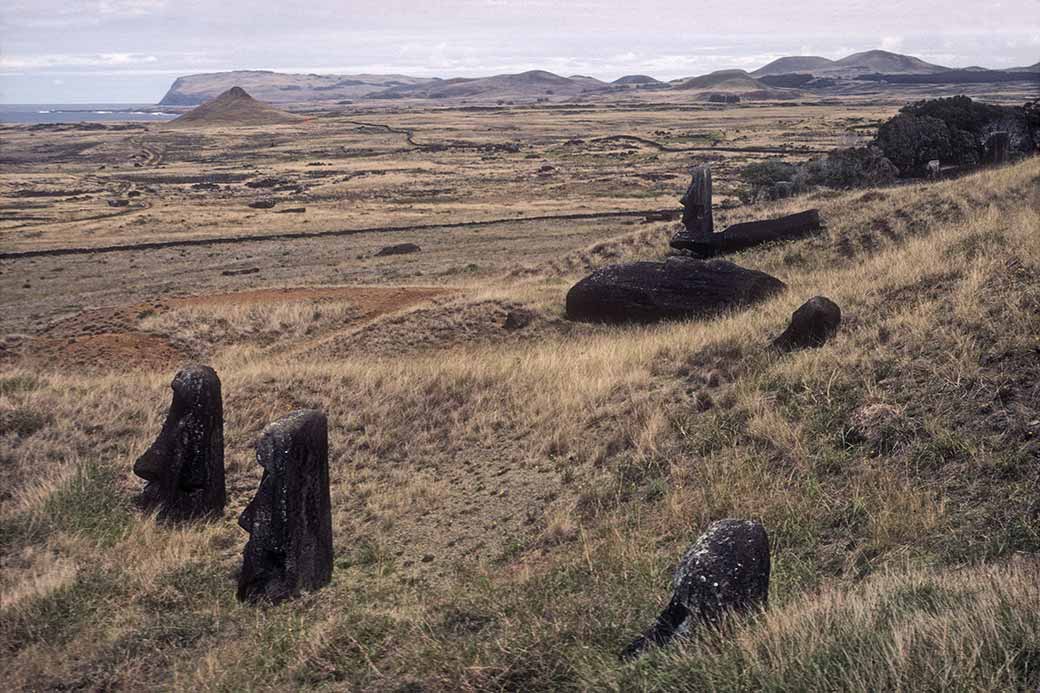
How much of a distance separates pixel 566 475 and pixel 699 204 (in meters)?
14.5

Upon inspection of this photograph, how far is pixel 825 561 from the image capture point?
7469mm

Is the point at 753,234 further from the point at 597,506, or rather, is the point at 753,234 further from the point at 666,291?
the point at 597,506

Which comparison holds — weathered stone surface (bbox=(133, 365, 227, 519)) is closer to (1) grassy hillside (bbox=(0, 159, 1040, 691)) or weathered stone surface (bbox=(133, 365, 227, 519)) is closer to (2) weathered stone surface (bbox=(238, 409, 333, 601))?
(1) grassy hillside (bbox=(0, 159, 1040, 691))

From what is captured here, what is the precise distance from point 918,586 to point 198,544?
26.2 ft

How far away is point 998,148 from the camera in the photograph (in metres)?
33.1

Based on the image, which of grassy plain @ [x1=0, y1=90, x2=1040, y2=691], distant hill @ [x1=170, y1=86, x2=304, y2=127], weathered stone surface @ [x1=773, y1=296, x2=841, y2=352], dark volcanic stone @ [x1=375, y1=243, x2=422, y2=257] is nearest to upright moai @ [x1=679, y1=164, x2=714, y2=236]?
grassy plain @ [x1=0, y1=90, x2=1040, y2=691]

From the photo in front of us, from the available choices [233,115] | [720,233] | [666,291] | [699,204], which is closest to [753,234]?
[720,233]

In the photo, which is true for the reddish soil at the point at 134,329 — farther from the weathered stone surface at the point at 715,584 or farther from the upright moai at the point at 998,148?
the upright moai at the point at 998,148

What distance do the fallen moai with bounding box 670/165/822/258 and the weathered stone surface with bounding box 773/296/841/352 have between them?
1056 cm

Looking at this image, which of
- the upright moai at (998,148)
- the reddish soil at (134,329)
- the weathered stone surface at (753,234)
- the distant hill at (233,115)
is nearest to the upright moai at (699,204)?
the weathered stone surface at (753,234)

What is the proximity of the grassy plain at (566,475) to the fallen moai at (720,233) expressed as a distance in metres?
0.70

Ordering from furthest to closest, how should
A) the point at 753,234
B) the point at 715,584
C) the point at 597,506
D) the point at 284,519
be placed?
the point at 753,234
the point at 597,506
the point at 284,519
the point at 715,584

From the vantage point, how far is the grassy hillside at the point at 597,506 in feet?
18.0

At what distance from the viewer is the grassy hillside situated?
548 centimetres
